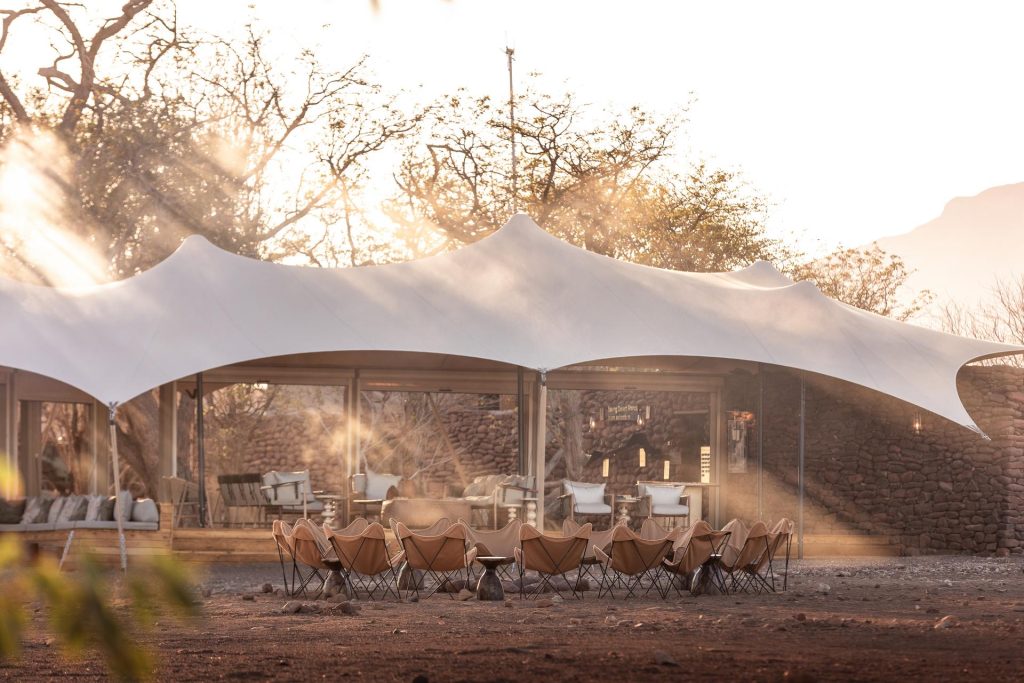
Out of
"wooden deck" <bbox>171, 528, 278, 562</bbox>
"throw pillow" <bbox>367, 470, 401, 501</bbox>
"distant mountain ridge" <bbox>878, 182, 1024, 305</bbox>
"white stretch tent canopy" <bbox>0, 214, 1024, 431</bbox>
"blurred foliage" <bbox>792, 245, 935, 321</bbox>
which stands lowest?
"wooden deck" <bbox>171, 528, 278, 562</bbox>

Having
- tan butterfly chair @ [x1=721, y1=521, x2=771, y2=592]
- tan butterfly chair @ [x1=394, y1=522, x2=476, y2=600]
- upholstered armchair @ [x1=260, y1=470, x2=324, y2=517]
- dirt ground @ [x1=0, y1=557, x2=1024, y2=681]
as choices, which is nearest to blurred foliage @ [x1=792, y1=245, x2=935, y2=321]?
upholstered armchair @ [x1=260, y1=470, x2=324, y2=517]

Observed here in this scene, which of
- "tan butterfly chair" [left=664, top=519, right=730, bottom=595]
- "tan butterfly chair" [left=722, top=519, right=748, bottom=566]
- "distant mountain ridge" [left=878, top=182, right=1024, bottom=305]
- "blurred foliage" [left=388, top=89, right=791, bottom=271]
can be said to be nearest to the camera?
"tan butterfly chair" [left=664, top=519, right=730, bottom=595]

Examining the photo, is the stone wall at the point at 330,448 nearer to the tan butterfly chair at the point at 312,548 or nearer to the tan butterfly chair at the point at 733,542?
the tan butterfly chair at the point at 733,542

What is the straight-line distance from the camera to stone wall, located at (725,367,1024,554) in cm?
1210

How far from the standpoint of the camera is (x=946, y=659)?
16.0 ft

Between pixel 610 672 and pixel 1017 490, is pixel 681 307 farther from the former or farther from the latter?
pixel 610 672

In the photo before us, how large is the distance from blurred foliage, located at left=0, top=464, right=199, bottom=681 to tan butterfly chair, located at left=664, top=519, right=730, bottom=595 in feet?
24.3

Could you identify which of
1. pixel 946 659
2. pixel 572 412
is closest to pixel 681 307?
pixel 946 659

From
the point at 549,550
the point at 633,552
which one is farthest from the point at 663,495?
the point at 549,550

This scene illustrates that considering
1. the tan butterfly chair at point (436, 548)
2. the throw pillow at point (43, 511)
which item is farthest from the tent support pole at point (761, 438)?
the throw pillow at point (43, 511)

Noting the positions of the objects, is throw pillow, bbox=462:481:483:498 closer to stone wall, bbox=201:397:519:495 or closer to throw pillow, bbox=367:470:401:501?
throw pillow, bbox=367:470:401:501

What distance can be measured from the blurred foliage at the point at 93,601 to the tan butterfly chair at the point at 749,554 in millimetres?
7492

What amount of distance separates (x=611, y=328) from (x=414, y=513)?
2.37m

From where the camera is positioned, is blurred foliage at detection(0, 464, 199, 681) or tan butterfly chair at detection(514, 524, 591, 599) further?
tan butterfly chair at detection(514, 524, 591, 599)
